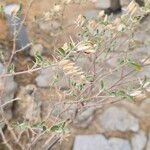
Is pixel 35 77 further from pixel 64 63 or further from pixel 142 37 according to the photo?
pixel 64 63

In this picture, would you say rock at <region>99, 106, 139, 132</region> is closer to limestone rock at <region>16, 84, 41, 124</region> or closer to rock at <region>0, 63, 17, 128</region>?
limestone rock at <region>16, 84, 41, 124</region>

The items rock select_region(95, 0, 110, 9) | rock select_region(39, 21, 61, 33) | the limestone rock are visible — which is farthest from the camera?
rock select_region(95, 0, 110, 9)

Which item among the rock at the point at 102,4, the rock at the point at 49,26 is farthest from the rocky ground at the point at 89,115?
the rock at the point at 102,4

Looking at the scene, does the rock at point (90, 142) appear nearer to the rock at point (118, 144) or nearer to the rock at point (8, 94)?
the rock at point (118, 144)

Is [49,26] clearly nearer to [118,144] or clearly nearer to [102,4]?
[102,4]

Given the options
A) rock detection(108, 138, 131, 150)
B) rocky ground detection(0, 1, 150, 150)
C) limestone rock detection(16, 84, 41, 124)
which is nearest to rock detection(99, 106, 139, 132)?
rocky ground detection(0, 1, 150, 150)

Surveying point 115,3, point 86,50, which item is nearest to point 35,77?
point 115,3

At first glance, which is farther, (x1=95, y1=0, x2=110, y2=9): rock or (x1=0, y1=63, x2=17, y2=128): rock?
(x1=95, y1=0, x2=110, y2=9): rock
